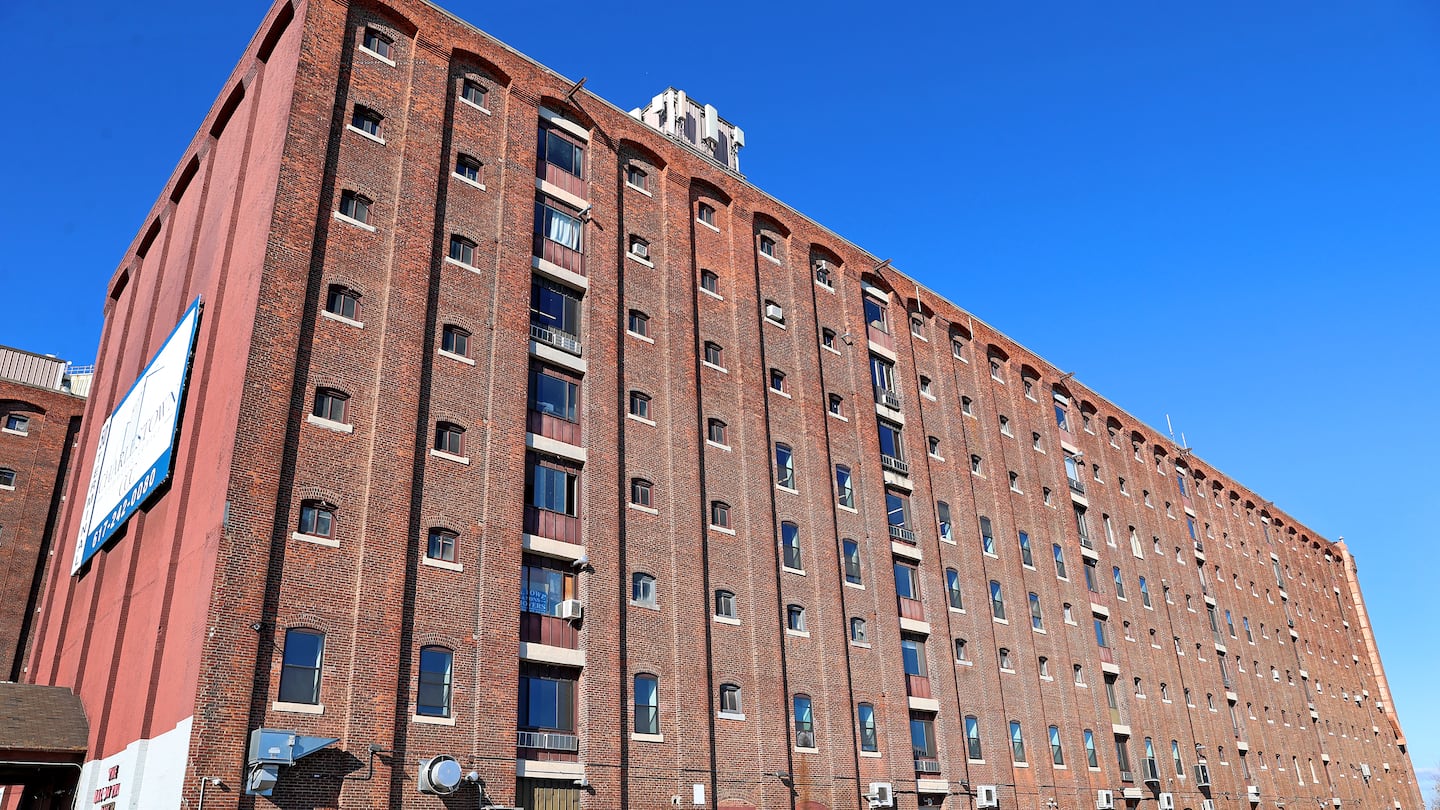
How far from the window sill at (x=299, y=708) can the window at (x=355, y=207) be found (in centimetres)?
1206

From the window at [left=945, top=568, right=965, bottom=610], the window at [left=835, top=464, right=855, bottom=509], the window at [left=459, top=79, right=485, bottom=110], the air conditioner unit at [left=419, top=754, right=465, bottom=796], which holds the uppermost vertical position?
the window at [left=459, top=79, right=485, bottom=110]

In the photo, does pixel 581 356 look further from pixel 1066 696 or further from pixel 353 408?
pixel 1066 696

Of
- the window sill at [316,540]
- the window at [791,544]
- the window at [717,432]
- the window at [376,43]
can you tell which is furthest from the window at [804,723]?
the window at [376,43]

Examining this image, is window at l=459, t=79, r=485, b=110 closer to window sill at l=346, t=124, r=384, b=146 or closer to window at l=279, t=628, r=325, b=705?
window sill at l=346, t=124, r=384, b=146

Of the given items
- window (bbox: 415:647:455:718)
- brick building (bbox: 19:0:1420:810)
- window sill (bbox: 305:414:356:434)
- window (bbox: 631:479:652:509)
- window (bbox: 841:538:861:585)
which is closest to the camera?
brick building (bbox: 19:0:1420:810)

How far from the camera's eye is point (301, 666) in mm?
21625

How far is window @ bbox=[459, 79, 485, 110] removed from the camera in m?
31.4

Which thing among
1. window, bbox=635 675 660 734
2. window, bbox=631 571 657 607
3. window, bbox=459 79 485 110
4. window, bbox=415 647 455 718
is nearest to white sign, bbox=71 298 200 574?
window, bbox=415 647 455 718

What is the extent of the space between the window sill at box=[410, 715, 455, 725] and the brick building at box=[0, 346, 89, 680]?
25.7 metres

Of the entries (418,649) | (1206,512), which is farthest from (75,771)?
(1206,512)

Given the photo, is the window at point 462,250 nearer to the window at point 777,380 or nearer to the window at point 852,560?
the window at point 777,380

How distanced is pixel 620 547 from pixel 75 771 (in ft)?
48.7

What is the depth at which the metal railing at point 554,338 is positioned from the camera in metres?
29.8

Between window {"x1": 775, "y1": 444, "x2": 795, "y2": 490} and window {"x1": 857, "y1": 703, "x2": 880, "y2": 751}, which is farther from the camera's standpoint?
window {"x1": 775, "y1": 444, "x2": 795, "y2": 490}
